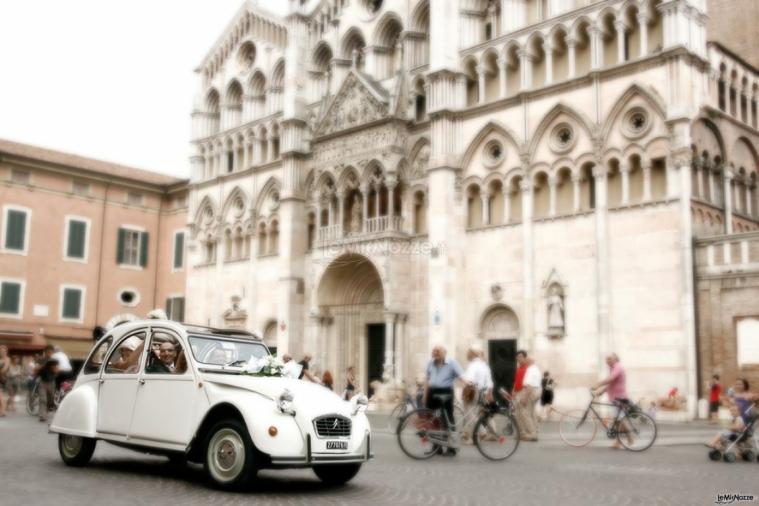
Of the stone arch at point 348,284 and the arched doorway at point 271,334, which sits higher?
the stone arch at point 348,284

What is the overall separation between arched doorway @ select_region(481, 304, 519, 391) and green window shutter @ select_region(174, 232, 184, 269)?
21513mm

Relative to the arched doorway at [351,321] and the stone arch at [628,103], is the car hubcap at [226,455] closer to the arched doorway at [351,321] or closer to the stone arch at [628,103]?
the stone arch at [628,103]

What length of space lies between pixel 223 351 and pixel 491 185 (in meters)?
20.3

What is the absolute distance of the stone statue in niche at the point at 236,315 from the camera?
3866 centimetres

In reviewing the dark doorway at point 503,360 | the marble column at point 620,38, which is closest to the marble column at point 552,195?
the marble column at point 620,38

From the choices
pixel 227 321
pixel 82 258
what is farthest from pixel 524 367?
pixel 82 258

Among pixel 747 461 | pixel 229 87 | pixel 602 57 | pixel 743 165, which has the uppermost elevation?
pixel 229 87

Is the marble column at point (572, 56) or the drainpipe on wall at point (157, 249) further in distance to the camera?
the drainpipe on wall at point (157, 249)

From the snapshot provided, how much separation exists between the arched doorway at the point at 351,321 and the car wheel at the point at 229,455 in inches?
931

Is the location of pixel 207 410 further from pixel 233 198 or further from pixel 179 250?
pixel 179 250

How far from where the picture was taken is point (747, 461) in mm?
13805

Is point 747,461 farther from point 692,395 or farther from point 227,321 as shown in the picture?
point 227,321

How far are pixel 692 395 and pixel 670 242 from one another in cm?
437

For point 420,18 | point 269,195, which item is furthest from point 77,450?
point 269,195
